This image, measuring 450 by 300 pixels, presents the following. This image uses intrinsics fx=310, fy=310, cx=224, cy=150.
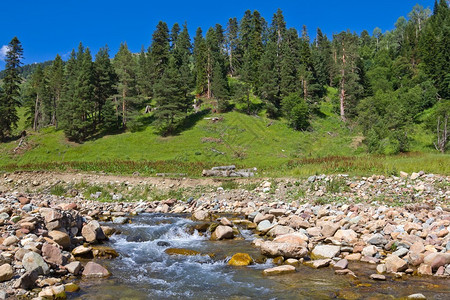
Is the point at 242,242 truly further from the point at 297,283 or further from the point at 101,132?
the point at 101,132

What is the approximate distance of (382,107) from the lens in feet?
173

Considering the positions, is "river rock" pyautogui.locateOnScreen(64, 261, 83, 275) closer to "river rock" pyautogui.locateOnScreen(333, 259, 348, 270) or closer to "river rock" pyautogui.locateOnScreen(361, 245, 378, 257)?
"river rock" pyautogui.locateOnScreen(333, 259, 348, 270)

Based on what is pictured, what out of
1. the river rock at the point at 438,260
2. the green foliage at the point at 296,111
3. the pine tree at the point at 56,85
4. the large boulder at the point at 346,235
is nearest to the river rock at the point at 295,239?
the large boulder at the point at 346,235

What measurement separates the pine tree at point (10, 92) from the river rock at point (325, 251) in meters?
57.3

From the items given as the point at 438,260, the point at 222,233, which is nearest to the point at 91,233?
the point at 222,233

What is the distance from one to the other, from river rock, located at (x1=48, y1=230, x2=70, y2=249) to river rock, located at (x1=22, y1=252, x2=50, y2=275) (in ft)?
7.07

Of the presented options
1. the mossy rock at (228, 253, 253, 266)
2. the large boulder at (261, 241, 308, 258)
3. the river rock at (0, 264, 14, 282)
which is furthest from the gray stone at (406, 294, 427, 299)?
the river rock at (0, 264, 14, 282)

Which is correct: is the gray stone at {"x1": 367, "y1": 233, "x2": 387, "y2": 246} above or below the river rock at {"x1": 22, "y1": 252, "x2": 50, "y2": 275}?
below

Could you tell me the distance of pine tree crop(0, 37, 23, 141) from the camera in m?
51.7

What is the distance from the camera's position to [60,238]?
10.3 m

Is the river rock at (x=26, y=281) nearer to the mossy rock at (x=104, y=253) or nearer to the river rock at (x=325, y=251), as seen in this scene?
the mossy rock at (x=104, y=253)

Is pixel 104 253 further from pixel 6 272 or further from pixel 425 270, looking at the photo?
pixel 425 270

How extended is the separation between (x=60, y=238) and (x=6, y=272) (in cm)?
295

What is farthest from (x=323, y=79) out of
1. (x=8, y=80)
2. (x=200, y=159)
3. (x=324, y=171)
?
(x=8, y=80)
